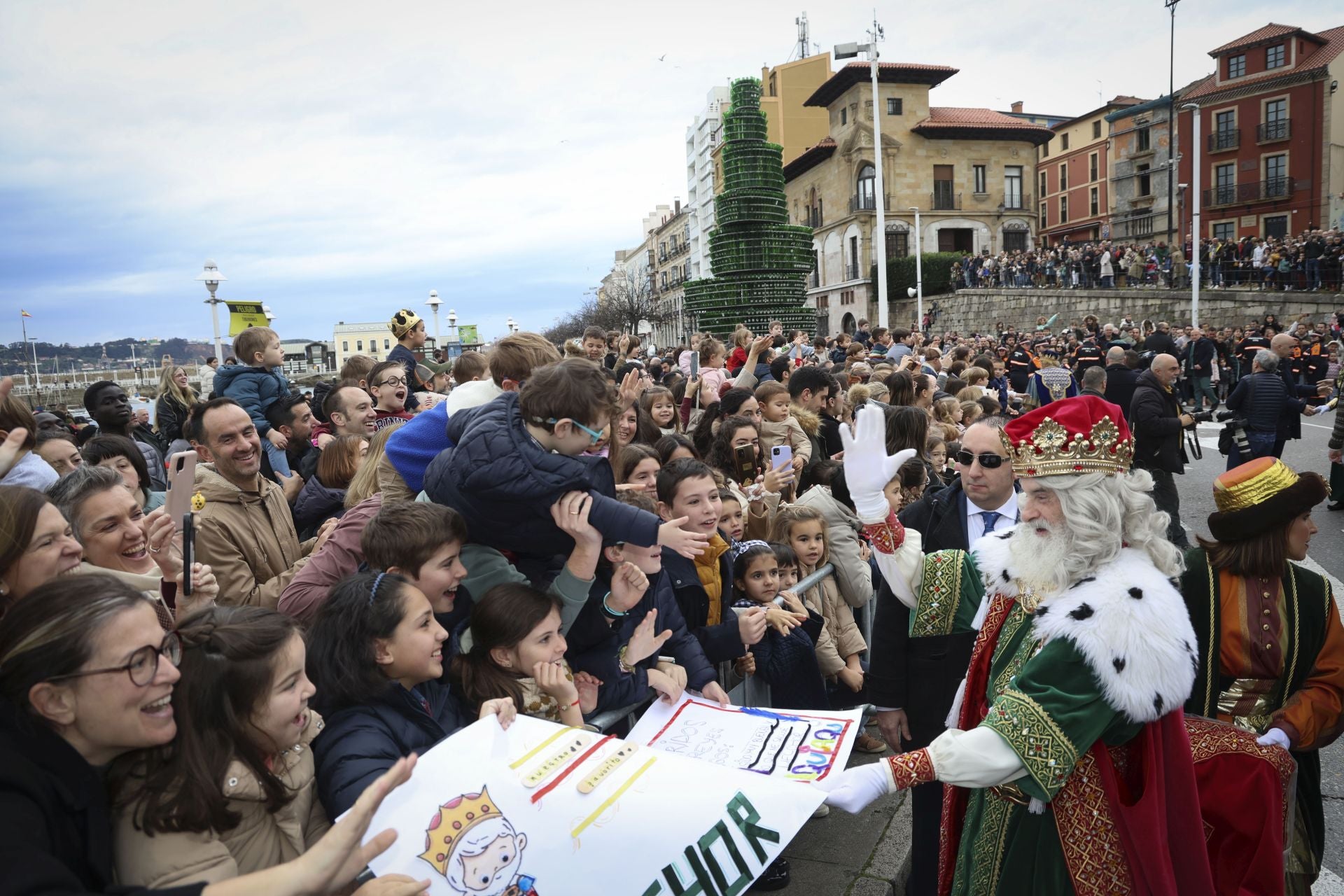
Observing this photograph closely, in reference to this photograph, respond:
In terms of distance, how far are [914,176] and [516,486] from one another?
49.0 metres

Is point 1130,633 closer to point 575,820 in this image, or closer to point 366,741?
point 575,820

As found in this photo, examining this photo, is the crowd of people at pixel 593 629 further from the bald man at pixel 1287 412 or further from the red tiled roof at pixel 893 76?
the red tiled roof at pixel 893 76

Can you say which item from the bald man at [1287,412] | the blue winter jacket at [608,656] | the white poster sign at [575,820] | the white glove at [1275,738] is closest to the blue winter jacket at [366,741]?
the white poster sign at [575,820]

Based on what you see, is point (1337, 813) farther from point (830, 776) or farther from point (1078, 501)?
point (830, 776)

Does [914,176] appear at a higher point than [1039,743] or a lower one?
higher

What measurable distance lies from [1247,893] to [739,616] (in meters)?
1.95

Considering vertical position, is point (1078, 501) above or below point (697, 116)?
below

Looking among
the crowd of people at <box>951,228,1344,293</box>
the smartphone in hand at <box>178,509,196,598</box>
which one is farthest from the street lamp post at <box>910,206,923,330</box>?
the smartphone in hand at <box>178,509,196,598</box>

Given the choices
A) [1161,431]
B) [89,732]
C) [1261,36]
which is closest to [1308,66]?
[1261,36]

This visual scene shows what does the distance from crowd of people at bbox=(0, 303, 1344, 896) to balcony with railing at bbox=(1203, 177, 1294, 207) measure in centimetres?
4731

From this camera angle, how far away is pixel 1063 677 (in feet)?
7.52

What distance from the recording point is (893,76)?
4659cm

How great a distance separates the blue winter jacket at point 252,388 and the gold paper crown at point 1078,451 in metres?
5.55

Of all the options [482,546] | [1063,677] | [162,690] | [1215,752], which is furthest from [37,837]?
[1215,752]
